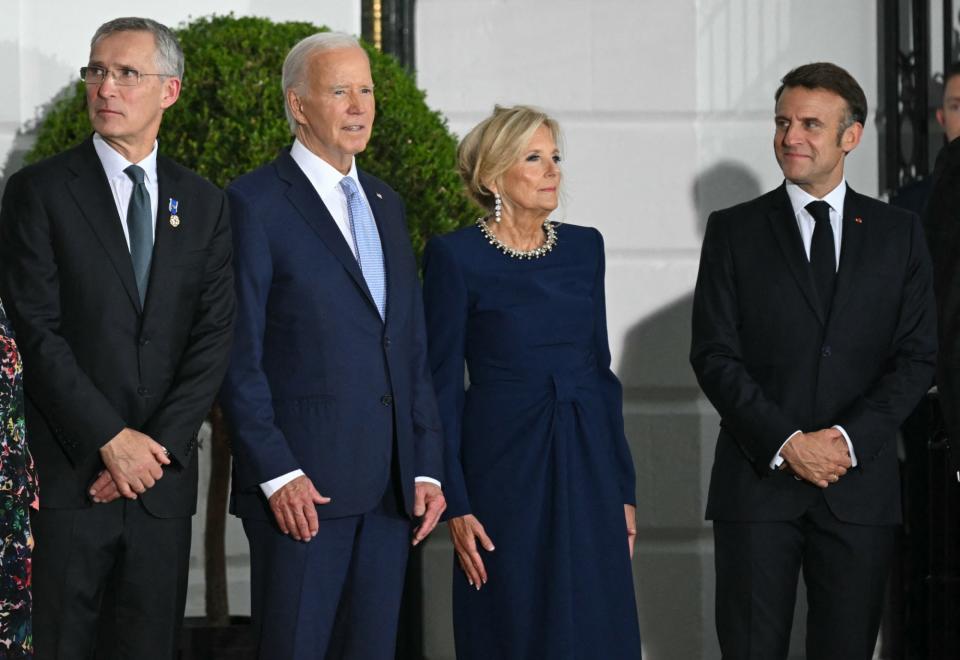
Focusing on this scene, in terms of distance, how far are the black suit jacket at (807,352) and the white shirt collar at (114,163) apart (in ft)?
5.20

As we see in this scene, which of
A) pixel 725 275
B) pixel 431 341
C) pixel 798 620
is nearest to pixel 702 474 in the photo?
pixel 798 620

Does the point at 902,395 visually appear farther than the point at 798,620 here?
No

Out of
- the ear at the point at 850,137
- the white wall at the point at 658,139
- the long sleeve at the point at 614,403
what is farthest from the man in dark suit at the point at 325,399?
the white wall at the point at 658,139

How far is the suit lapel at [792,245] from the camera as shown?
419cm

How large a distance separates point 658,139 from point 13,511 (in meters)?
3.47

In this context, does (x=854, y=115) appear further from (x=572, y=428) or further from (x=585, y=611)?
(x=585, y=611)

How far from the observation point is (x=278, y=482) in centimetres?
358

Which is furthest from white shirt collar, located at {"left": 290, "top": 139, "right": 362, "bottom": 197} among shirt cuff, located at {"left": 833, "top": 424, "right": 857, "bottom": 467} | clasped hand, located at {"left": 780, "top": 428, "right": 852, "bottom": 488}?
shirt cuff, located at {"left": 833, "top": 424, "right": 857, "bottom": 467}

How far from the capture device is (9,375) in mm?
2924

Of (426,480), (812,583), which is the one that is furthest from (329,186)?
(812,583)

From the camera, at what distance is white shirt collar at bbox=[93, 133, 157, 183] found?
372 cm

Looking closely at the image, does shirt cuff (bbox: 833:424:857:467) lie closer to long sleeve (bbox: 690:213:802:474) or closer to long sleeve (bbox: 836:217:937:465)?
long sleeve (bbox: 836:217:937:465)

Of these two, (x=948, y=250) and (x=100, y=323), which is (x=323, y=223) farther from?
(x=948, y=250)

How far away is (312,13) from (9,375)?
10.5 ft
